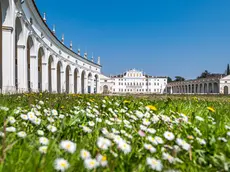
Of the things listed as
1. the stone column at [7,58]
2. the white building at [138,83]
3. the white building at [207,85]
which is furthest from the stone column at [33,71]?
the white building at [138,83]

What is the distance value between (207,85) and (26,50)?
83.6 metres

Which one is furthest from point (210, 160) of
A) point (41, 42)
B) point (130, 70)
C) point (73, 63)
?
point (130, 70)

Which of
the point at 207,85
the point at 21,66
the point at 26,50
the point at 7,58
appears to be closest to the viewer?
the point at 7,58

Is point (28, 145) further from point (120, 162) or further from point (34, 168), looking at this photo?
point (120, 162)

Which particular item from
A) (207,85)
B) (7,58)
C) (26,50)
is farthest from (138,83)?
(7,58)

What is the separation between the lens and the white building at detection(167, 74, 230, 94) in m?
78.8

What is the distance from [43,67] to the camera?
24.3 meters

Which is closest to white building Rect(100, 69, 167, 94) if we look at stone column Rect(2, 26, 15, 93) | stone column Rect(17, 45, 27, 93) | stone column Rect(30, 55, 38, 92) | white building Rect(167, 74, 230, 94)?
white building Rect(167, 74, 230, 94)

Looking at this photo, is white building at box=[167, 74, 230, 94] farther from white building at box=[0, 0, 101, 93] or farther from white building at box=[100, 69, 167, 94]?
white building at box=[0, 0, 101, 93]

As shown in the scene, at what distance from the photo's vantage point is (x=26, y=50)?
1627 cm

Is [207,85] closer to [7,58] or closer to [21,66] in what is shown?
[21,66]

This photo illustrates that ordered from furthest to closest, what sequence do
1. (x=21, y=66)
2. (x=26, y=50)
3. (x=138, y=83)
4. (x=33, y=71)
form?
(x=138, y=83) → (x=33, y=71) → (x=26, y=50) → (x=21, y=66)

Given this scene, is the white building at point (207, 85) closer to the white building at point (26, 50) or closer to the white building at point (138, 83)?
the white building at point (138, 83)

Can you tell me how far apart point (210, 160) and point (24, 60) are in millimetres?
15996
